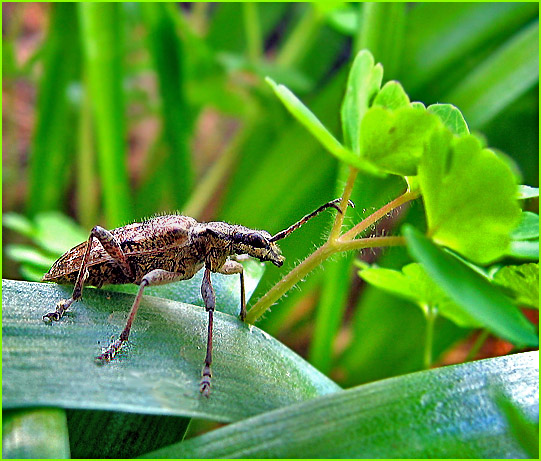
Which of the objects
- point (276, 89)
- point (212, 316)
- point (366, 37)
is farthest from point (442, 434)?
point (366, 37)

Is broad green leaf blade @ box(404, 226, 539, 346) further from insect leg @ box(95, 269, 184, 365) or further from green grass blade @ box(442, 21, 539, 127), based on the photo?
green grass blade @ box(442, 21, 539, 127)

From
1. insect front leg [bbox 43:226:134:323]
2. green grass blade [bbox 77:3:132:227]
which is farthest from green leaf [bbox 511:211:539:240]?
green grass blade [bbox 77:3:132:227]

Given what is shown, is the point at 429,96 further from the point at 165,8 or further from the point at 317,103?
the point at 165,8

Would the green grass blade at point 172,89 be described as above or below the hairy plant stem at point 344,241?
below

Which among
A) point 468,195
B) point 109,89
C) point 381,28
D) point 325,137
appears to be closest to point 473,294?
point 468,195

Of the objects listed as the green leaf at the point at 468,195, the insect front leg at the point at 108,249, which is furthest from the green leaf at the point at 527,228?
the insect front leg at the point at 108,249

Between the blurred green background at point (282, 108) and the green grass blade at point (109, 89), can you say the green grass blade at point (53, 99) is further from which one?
the green grass blade at point (109, 89)
